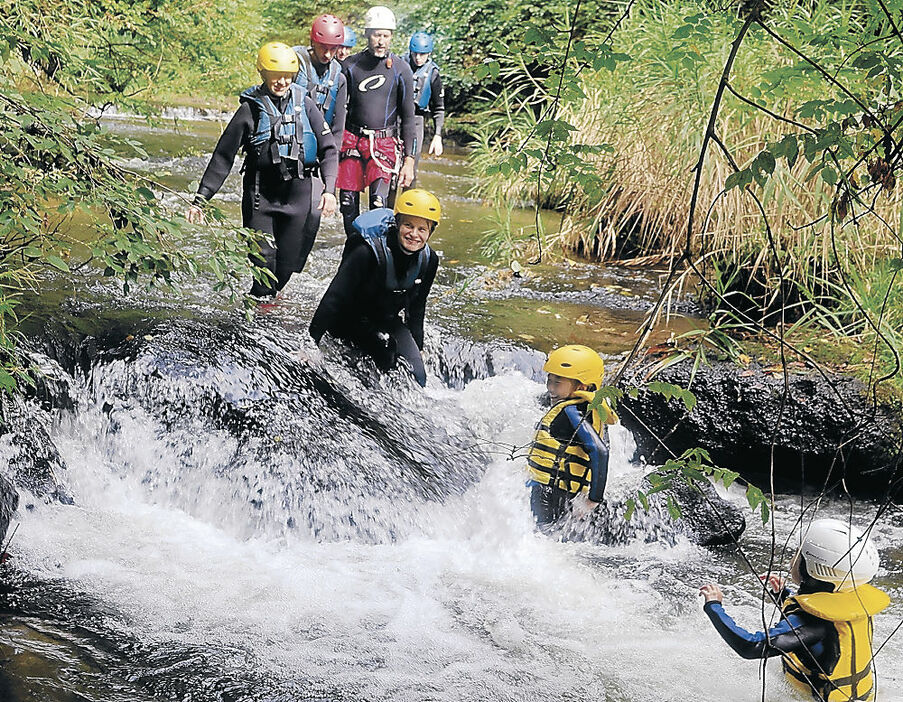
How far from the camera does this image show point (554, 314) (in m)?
7.38

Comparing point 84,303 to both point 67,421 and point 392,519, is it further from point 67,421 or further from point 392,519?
point 392,519

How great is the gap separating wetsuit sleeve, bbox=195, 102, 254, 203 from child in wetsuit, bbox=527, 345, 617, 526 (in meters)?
2.37

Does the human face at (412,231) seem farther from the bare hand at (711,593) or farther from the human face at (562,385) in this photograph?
the bare hand at (711,593)

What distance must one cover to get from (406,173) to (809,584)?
16.3 feet

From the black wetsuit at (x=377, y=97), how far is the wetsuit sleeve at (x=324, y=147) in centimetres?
87

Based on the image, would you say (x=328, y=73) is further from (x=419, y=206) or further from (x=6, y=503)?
(x=6, y=503)

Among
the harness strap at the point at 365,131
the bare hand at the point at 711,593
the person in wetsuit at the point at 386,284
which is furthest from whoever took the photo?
the harness strap at the point at 365,131

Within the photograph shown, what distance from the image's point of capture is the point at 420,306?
5863 mm

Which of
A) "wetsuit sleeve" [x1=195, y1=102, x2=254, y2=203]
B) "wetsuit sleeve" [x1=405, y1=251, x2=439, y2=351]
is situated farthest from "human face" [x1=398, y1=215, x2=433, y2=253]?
"wetsuit sleeve" [x1=195, y1=102, x2=254, y2=203]

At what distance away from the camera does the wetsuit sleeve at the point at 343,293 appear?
18.4 ft

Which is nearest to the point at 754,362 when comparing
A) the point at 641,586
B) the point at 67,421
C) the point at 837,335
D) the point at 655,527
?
the point at 837,335

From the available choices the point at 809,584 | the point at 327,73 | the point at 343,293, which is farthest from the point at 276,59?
the point at 809,584

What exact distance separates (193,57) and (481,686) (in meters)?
8.11

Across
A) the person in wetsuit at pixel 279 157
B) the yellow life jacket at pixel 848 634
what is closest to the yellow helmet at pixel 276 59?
the person in wetsuit at pixel 279 157
